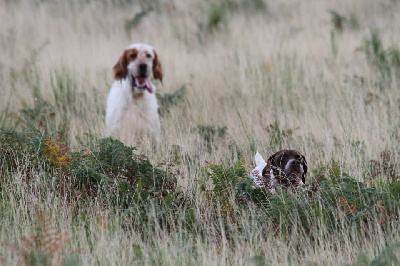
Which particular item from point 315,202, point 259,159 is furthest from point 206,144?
point 315,202

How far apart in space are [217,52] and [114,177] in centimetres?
525

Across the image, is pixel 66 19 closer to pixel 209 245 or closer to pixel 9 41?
pixel 9 41

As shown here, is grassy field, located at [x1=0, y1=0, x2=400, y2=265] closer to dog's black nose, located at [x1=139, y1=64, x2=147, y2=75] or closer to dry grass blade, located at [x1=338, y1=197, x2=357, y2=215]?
dry grass blade, located at [x1=338, y1=197, x2=357, y2=215]

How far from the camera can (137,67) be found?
721 centimetres

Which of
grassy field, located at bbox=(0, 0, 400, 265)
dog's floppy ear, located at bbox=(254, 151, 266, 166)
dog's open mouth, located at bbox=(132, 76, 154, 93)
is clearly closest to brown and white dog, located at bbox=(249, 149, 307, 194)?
grassy field, located at bbox=(0, 0, 400, 265)

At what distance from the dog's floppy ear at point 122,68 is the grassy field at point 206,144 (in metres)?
0.45

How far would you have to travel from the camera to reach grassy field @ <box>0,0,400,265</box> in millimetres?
4234

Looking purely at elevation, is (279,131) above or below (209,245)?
above

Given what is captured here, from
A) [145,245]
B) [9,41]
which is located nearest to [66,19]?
[9,41]

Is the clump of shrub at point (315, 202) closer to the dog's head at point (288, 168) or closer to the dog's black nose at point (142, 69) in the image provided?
the dog's head at point (288, 168)

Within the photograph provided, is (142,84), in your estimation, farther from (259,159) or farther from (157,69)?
(259,159)

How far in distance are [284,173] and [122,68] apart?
260 centimetres

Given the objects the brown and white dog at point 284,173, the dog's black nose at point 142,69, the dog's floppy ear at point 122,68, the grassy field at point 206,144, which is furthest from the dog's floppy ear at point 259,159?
the dog's floppy ear at point 122,68

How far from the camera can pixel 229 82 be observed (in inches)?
338
